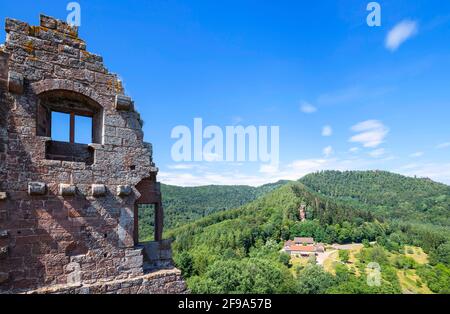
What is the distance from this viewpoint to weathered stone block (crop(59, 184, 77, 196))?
200 inches

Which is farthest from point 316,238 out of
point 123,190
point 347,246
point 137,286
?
point 123,190

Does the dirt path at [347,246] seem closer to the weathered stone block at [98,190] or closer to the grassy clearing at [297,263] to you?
the grassy clearing at [297,263]

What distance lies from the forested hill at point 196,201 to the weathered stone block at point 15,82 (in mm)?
97740

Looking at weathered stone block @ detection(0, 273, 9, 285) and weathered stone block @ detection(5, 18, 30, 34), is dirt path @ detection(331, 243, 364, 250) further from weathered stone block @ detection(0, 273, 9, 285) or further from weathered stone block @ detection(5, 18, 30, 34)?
weathered stone block @ detection(5, 18, 30, 34)

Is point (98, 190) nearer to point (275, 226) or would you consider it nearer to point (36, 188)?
point (36, 188)

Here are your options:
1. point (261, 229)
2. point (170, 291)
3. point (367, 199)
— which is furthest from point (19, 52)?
point (367, 199)

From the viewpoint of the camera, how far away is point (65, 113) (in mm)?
6020

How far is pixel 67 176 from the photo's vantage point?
521 centimetres

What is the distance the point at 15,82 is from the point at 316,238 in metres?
91.8

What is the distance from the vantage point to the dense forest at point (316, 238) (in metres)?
41.1

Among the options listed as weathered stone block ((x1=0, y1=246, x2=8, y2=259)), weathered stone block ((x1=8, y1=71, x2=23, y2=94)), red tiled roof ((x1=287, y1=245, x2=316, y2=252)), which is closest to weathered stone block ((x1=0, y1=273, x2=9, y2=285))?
weathered stone block ((x1=0, y1=246, x2=8, y2=259))

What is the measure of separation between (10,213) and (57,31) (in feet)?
12.0

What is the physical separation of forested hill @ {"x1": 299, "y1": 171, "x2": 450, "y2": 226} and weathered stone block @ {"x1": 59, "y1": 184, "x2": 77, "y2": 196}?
140436 mm

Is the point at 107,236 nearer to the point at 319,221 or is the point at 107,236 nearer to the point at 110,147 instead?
the point at 110,147
